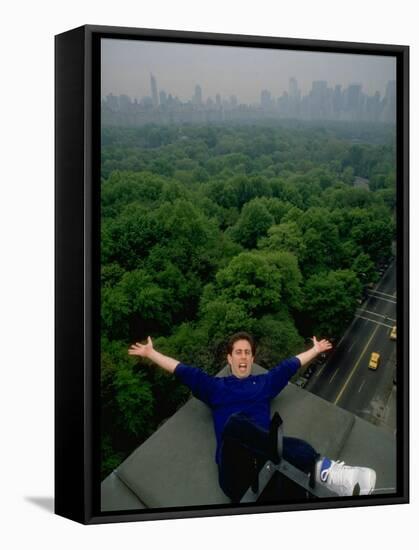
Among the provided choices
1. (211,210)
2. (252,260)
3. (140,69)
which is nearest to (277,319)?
(252,260)

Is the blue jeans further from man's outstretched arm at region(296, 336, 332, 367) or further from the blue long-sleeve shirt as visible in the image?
man's outstretched arm at region(296, 336, 332, 367)

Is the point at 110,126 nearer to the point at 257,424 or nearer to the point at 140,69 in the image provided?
the point at 140,69

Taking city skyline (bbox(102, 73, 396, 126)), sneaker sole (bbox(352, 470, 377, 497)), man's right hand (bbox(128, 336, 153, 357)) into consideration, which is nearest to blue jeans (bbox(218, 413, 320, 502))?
sneaker sole (bbox(352, 470, 377, 497))

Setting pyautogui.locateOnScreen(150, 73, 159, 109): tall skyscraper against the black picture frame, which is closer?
the black picture frame

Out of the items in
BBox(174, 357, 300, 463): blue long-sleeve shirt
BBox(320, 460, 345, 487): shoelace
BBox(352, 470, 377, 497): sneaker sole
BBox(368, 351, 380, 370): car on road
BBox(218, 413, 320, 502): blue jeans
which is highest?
BBox(368, 351, 380, 370): car on road

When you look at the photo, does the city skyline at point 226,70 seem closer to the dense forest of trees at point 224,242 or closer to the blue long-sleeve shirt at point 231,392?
the dense forest of trees at point 224,242
